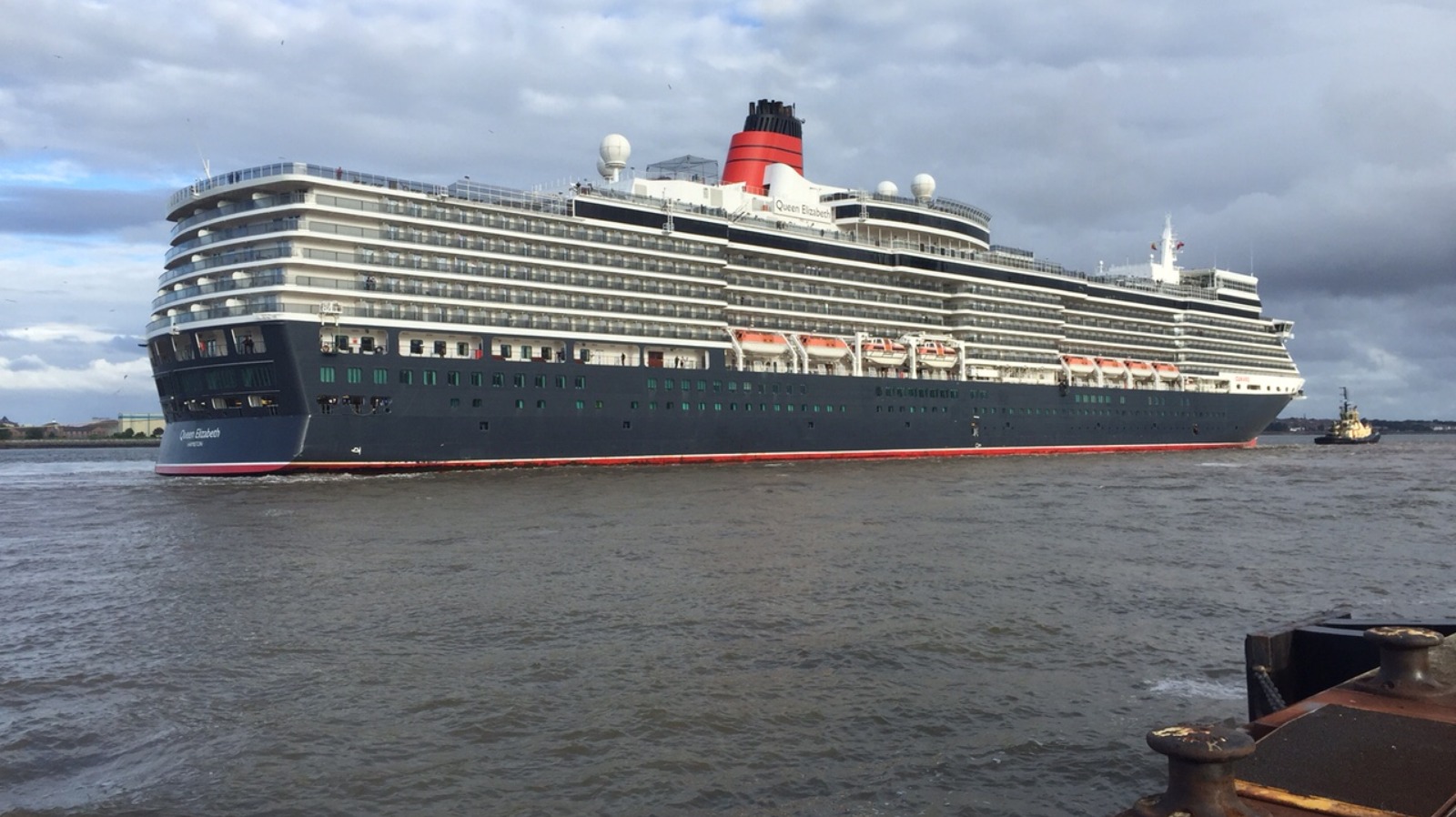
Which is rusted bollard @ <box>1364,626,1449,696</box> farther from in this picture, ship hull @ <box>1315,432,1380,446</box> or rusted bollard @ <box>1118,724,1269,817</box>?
ship hull @ <box>1315,432,1380,446</box>

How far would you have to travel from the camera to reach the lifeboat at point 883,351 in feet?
218

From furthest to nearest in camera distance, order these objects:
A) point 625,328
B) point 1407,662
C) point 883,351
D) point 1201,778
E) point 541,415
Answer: point 883,351, point 625,328, point 541,415, point 1407,662, point 1201,778

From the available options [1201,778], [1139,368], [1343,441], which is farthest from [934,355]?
[1343,441]

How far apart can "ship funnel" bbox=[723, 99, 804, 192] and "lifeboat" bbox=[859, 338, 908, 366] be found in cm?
1408

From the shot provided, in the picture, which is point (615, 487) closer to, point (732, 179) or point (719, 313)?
point (719, 313)

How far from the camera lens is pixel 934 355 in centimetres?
6944

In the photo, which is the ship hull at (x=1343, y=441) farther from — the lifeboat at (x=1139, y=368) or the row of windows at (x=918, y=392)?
the row of windows at (x=918, y=392)

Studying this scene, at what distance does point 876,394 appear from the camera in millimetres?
63156

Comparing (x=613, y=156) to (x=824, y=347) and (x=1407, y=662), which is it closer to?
(x=824, y=347)

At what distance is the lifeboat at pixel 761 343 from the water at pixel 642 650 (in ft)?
96.6

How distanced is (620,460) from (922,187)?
128 ft

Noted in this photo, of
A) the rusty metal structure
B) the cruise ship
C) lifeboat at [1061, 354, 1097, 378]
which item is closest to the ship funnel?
the cruise ship

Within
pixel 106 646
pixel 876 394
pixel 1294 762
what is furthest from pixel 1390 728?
pixel 876 394

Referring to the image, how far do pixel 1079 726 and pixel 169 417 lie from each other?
48.5 m
